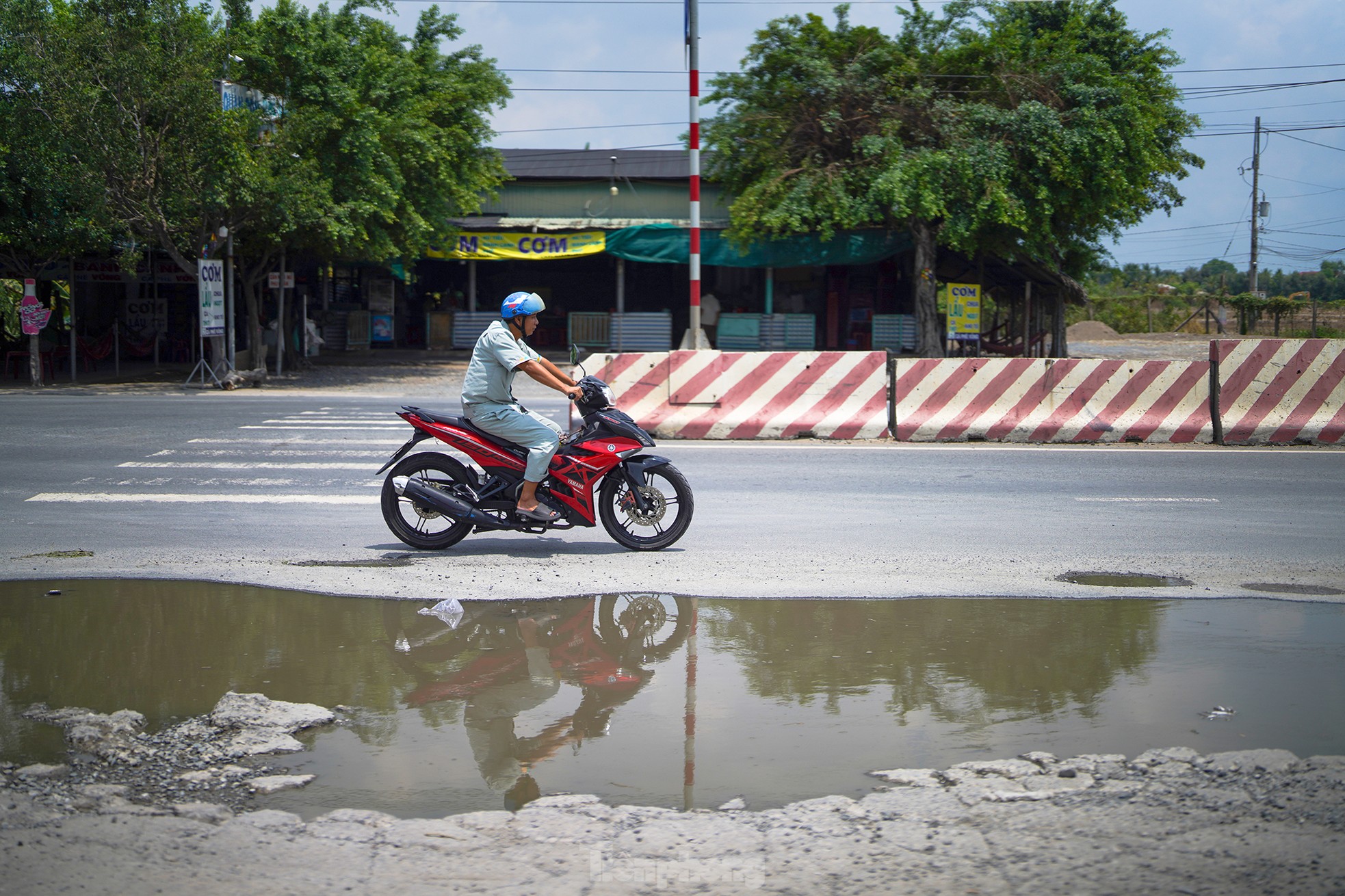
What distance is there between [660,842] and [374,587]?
11.7 ft

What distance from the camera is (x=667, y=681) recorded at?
5.11 m

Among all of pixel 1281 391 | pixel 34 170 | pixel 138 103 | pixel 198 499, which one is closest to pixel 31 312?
pixel 34 170

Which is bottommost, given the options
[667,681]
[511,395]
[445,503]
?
[667,681]

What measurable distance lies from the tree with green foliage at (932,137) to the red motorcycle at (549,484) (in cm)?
1759

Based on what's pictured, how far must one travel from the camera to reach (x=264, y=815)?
12.1ft

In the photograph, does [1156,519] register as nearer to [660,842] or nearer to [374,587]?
[374,587]

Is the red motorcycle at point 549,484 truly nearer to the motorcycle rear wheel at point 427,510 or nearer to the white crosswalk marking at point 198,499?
the motorcycle rear wheel at point 427,510

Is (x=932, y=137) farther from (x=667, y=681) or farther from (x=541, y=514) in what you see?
(x=667, y=681)

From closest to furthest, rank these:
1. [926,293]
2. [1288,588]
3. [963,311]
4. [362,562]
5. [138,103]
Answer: [1288,588], [362,562], [138,103], [926,293], [963,311]

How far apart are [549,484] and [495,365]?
86 centimetres

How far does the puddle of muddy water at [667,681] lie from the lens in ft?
13.5

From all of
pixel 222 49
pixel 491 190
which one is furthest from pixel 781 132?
pixel 222 49

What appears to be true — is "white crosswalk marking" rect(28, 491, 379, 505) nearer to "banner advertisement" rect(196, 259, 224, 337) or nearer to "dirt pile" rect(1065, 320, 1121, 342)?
"banner advertisement" rect(196, 259, 224, 337)

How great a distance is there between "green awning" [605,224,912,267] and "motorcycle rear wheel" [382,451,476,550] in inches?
812
